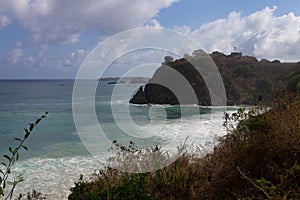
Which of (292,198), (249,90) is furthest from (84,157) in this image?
(249,90)

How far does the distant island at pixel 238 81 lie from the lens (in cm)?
4038

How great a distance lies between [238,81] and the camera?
5025cm

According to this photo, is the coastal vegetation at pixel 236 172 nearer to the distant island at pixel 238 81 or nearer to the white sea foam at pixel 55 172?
the white sea foam at pixel 55 172

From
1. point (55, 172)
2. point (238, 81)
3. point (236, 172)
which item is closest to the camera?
point (236, 172)

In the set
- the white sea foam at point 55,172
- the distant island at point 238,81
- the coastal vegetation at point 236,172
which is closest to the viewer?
the coastal vegetation at point 236,172

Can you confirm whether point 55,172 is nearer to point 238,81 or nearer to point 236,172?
point 236,172

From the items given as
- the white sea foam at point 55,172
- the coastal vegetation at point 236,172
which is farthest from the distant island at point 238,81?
the coastal vegetation at point 236,172

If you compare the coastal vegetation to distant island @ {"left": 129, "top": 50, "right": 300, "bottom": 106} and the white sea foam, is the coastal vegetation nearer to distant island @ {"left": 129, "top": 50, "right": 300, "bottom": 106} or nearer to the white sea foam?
the white sea foam

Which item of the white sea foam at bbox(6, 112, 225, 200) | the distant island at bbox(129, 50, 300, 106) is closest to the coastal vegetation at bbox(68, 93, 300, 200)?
the white sea foam at bbox(6, 112, 225, 200)

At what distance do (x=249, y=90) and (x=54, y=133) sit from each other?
3410 centimetres

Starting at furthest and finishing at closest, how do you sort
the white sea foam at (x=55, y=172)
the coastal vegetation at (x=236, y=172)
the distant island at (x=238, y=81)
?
the distant island at (x=238, y=81), the white sea foam at (x=55, y=172), the coastal vegetation at (x=236, y=172)

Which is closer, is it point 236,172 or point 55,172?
point 236,172

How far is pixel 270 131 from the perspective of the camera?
4605mm

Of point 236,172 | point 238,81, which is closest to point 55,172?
point 236,172
